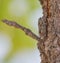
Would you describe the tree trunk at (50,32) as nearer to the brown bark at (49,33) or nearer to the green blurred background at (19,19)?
the brown bark at (49,33)

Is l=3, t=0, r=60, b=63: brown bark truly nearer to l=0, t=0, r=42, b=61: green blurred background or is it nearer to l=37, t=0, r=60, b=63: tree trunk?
l=37, t=0, r=60, b=63: tree trunk

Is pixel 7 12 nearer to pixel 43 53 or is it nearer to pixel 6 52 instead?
pixel 6 52

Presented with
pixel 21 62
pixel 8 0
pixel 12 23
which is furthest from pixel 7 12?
pixel 12 23

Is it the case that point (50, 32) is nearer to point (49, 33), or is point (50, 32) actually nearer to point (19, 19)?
point (49, 33)

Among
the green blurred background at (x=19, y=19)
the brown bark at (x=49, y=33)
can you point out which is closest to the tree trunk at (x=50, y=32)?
the brown bark at (x=49, y=33)

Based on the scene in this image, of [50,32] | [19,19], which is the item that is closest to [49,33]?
[50,32]

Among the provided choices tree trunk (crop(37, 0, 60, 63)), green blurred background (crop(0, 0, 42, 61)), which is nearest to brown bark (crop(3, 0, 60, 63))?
tree trunk (crop(37, 0, 60, 63))
